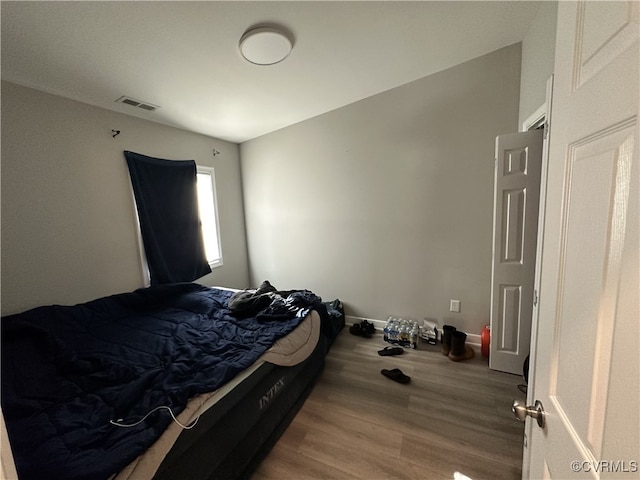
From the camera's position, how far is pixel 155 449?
101 cm

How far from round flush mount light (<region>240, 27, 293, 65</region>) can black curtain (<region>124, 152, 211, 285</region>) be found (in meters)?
1.59

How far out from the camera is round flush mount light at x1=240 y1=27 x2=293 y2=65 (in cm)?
165

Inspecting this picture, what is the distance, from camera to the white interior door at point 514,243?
1.94 m

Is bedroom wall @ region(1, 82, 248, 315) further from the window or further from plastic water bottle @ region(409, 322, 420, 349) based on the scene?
plastic water bottle @ region(409, 322, 420, 349)

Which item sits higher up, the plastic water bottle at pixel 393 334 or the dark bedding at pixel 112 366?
the dark bedding at pixel 112 366

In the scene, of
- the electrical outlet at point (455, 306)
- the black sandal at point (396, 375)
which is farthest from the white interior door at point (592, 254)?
the electrical outlet at point (455, 306)

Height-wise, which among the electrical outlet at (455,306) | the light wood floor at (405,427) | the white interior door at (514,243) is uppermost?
the white interior door at (514,243)

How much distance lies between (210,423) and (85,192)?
7.38 feet

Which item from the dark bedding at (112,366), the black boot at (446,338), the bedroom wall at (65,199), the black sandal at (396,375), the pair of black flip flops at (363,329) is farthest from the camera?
the pair of black flip flops at (363,329)

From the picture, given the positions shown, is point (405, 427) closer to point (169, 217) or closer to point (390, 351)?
point (390, 351)

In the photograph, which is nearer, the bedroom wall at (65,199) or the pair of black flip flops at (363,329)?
the bedroom wall at (65,199)

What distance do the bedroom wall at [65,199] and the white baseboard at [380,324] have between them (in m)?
2.37

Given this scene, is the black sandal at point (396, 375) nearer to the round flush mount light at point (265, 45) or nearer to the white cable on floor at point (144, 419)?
the white cable on floor at point (144, 419)

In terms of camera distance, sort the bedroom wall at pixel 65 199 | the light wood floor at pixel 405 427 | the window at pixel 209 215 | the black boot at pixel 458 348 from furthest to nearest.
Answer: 1. the window at pixel 209 215
2. the black boot at pixel 458 348
3. the bedroom wall at pixel 65 199
4. the light wood floor at pixel 405 427
